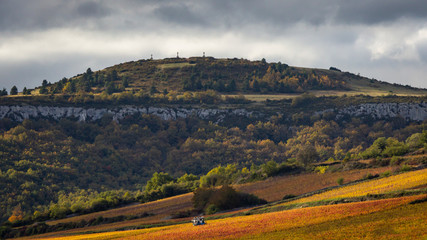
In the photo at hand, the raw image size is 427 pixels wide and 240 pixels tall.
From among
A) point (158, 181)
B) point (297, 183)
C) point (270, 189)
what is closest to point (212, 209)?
point (270, 189)

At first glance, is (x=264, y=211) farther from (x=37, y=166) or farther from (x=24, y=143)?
(x=24, y=143)

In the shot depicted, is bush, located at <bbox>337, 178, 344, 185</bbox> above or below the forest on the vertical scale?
above

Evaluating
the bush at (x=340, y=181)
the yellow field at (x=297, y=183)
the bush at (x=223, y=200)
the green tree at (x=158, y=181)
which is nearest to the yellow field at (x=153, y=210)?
the bush at (x=223, y=200)

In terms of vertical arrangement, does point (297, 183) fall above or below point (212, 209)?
above

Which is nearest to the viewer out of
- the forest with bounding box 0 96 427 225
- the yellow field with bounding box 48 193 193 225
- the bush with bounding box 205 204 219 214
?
the bush with bounding box 205 204 219 214

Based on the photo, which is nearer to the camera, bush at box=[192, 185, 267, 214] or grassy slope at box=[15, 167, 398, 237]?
bush at box=[192, 185, 267, 214]

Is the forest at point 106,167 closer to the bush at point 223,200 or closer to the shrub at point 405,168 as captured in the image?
the shrub at point 405,168

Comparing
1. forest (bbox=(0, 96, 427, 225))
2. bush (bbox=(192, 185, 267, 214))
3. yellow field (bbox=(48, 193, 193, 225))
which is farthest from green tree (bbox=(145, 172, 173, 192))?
bush (bbox=(192, 185, 267, 214))

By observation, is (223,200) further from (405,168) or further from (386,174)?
(405,168)

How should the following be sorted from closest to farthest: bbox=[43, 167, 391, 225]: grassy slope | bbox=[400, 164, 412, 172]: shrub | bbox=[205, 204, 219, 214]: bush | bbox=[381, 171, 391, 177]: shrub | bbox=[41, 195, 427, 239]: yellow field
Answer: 1. bbox=[41, 195, 427, 239]: yellow field
2. bbox=[205, 204, 219, 214]: bush
3. bbox=[381, 171, 391, 177]: shrub
4. bbox=[400, 164, 412, 172]: shrub
5. bbox=[43, 167, 391, 225]: grassy slope

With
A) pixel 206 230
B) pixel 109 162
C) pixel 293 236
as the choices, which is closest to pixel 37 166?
pixel 109 162

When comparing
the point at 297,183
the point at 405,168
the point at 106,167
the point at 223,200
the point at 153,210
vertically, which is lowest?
the point at 106,167

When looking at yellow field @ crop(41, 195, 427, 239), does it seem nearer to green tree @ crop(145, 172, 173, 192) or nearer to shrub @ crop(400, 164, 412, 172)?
shrub @ crop(400, 164, 412, 172)

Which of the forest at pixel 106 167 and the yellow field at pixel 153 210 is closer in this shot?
the yellow field at pixel 153 210
